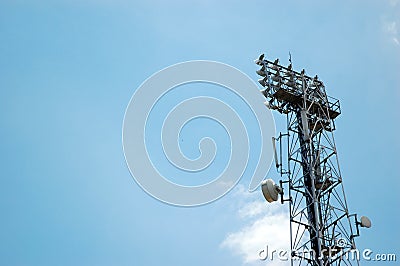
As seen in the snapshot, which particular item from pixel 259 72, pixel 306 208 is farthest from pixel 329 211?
pixel 259 72

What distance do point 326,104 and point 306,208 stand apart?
5598 mm

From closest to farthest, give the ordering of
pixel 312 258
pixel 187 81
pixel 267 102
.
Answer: pixel 312 258, pixel 187 81, pixel 267 102

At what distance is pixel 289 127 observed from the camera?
23.5m

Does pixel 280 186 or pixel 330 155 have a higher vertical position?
pixel 330 155

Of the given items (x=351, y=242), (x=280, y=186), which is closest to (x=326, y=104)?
(x=280, y=186)

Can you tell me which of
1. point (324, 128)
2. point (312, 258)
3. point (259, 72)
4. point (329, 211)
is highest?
point (259, 72)

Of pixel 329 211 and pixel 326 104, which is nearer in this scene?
pixel 329 211

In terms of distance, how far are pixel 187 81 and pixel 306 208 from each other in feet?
23.6

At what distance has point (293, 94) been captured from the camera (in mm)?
23609

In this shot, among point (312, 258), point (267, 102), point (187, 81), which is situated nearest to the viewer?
point (312, 258)

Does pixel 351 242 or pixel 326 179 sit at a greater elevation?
pixel 326 179

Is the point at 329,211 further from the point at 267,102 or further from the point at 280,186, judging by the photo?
the point at 267,102

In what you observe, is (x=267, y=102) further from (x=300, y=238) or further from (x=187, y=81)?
(x=300, y=238)

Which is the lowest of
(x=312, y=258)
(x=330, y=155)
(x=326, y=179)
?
(x=312, y=258)
